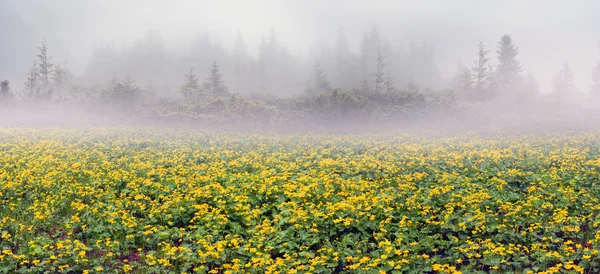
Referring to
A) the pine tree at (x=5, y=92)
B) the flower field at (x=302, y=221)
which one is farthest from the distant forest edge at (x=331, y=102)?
the flower field at (x=302, y=221)

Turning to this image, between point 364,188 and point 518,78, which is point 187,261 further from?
point 518,78

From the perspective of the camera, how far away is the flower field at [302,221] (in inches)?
268

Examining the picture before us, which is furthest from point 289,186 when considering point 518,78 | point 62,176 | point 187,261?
point 518,78

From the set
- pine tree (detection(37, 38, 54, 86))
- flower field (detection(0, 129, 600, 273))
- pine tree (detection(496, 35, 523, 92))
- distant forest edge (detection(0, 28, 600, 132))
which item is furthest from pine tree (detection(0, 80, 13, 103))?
pine tree (detection(496, 35, 523, 92))

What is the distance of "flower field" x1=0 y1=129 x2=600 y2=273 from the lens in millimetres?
6805

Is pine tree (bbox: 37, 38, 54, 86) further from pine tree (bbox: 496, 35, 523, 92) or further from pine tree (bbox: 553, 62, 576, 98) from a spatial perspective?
pine tree (bbox: 553, 62, 576, 98)

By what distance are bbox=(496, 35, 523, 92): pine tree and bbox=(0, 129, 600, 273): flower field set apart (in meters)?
64.7

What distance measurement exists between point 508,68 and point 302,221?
2875 inches

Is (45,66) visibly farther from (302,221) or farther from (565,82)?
(565,82)

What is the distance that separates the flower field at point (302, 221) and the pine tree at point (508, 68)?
6470 centimetres

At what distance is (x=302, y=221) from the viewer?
26.9ft

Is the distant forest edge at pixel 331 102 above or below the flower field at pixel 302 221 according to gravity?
above

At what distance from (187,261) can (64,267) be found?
1.84 m

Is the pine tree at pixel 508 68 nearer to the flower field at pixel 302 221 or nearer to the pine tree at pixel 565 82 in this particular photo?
the pine tree at pixel 565 82
